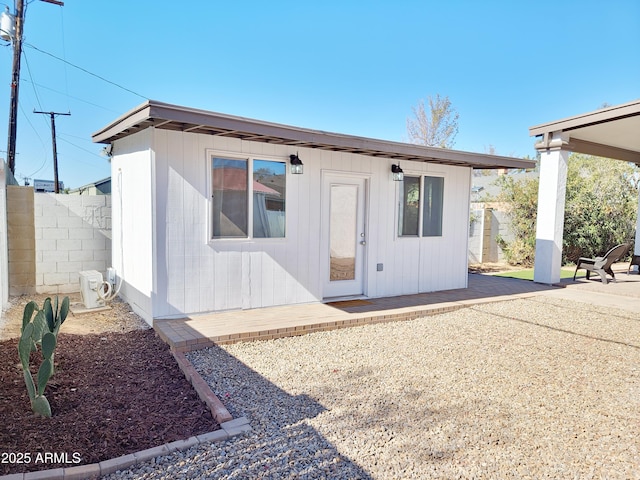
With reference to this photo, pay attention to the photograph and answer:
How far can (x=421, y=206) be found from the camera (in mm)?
7496

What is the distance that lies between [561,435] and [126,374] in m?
3.65

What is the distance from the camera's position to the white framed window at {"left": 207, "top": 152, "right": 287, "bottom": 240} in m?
5.55

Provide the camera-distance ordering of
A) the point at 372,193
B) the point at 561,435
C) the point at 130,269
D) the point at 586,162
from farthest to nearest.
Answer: the point at 586,162 → the point at 372,193 → the point at 130,269 → the point at 561,435

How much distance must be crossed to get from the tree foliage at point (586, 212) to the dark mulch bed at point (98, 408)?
36.7 feet

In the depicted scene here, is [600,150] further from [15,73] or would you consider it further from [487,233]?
[15,73]

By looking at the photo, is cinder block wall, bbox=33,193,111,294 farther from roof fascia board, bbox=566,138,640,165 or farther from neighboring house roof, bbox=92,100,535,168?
roof fascia board, bbox=566,138,640,165

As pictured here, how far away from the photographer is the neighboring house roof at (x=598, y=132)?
7.14 meters

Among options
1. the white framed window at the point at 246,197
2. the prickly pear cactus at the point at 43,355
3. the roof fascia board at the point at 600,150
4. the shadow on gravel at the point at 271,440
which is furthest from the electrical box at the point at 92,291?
the roof fascia board at the point at 600,150

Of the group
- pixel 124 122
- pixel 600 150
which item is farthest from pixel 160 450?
pixel 600 150

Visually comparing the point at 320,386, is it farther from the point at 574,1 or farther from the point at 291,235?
the point at 574,1

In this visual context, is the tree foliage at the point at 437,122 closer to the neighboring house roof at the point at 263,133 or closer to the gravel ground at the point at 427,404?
the neighboring house roof at the point at 263,133

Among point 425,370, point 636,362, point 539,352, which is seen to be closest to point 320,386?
point 425,370

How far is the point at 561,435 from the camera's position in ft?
9.41

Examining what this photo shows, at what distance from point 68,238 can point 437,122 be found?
→ 20.6 metres
